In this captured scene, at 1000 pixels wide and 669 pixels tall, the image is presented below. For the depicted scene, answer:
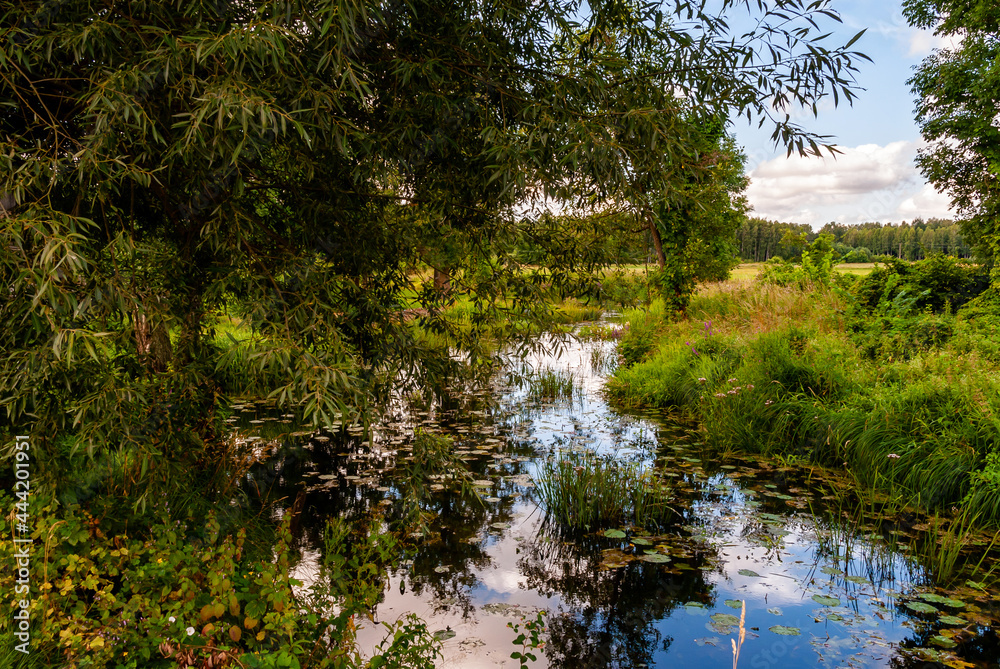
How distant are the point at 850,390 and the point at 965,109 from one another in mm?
19504

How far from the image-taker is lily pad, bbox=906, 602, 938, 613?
4152 millimetres

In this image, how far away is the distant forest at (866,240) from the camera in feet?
44.0

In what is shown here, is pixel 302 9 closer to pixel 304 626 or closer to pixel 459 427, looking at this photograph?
pixel 304 626

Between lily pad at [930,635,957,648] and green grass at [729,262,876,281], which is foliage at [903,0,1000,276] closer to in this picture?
green grass at [729,262,876,281]

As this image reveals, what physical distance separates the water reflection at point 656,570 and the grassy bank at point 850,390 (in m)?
0.60

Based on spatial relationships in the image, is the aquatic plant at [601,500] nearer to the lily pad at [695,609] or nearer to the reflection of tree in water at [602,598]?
the reflection of tree in water at [602,598]

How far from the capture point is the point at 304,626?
11.6 feet

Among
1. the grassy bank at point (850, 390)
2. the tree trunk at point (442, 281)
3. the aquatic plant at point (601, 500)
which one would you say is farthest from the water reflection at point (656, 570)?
the tree trunk at point (442, 281)

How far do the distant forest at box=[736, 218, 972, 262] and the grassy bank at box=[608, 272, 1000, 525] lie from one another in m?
2.99

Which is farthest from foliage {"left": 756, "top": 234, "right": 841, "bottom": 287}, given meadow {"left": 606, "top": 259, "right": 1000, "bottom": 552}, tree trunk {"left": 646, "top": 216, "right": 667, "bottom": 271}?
tree trunk {"left": 646, "top": 216, "right": 667, "bottom": 271}

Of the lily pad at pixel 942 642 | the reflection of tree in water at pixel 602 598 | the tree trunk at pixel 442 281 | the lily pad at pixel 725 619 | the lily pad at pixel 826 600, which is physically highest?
the tree trunk at pixel 442 281

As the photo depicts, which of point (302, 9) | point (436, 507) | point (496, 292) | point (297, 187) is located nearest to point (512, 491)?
point (436, 507)

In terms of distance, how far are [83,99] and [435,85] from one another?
5.81 ft

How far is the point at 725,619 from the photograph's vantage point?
4238 mm
